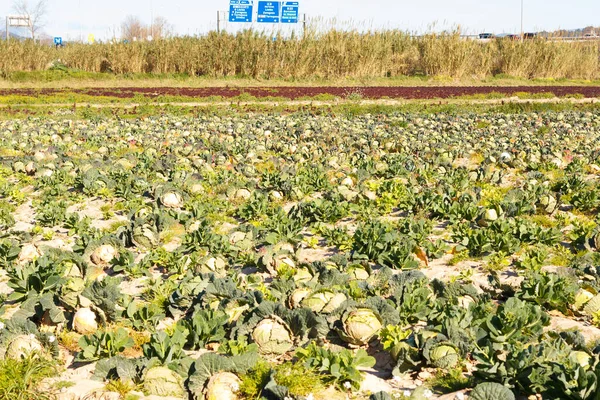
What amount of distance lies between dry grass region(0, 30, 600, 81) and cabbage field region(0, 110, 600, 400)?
2527cm

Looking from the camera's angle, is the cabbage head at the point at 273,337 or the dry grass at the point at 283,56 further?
the dry grass at the point at 283,56

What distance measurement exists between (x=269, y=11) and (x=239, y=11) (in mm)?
3231

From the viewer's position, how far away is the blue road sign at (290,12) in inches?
2143

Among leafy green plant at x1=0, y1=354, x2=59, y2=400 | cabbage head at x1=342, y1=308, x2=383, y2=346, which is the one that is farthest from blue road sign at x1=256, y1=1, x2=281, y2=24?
leafy green plant at x1=0, y1=354, x2=59, y2=400

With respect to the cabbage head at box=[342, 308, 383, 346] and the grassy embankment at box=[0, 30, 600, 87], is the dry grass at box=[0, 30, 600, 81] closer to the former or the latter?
the grassy embankment at box=[0, 30, 600, 87]

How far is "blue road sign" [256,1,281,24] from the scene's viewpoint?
5491 centimetres

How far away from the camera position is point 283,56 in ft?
122

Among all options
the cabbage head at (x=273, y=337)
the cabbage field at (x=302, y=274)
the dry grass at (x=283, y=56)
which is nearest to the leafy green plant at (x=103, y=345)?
the cabbage field at (x=302, y=274)

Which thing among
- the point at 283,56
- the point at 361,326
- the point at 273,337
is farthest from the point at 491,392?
the point at 283,56

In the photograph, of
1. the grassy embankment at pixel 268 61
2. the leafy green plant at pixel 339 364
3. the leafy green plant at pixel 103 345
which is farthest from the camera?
the grassy embankment at pixel 268 61

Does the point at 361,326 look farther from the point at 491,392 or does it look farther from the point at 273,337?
the point at 491,392

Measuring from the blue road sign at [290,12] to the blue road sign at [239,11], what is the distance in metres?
3.62

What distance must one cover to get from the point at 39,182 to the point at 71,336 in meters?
5.75

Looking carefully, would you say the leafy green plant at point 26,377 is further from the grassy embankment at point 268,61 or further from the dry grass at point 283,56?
the dry grass at point 283,56
